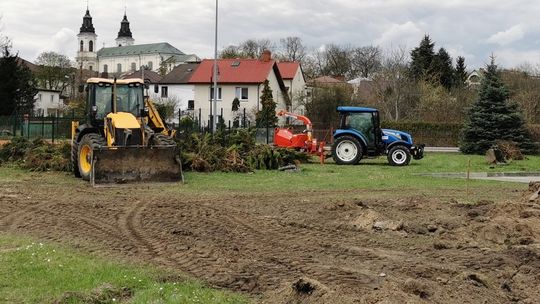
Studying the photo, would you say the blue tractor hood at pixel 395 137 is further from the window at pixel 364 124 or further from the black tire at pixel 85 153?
the black tire at pixel 85 153

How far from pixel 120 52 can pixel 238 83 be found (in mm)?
105405

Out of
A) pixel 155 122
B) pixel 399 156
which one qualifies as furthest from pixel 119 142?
pixel 399 156

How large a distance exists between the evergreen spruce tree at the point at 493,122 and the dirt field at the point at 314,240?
23.9m

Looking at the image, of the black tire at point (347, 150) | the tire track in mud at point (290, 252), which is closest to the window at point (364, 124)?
the black tire at point (347, 150)

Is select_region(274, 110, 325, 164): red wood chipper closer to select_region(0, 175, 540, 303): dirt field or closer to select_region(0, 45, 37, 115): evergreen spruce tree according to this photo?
select_region(0, 175, 540, 303): dirt field

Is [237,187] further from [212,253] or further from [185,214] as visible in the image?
[212,253]

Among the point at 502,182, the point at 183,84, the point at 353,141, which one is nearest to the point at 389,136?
the point at 353,141

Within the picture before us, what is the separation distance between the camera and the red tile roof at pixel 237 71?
216 ft

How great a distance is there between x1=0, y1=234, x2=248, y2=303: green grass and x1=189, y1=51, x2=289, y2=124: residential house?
5744 centimetres

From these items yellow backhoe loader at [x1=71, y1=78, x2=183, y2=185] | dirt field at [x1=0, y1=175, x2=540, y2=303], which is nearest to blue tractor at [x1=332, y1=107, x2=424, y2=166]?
yellow backhoe loader at [x1=71, y1=78, x2=183, y2=185]

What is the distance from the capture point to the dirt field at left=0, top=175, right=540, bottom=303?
21.6ft

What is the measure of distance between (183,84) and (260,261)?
206 feet

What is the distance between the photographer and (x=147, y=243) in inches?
350

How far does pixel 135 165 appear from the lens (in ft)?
54.7
